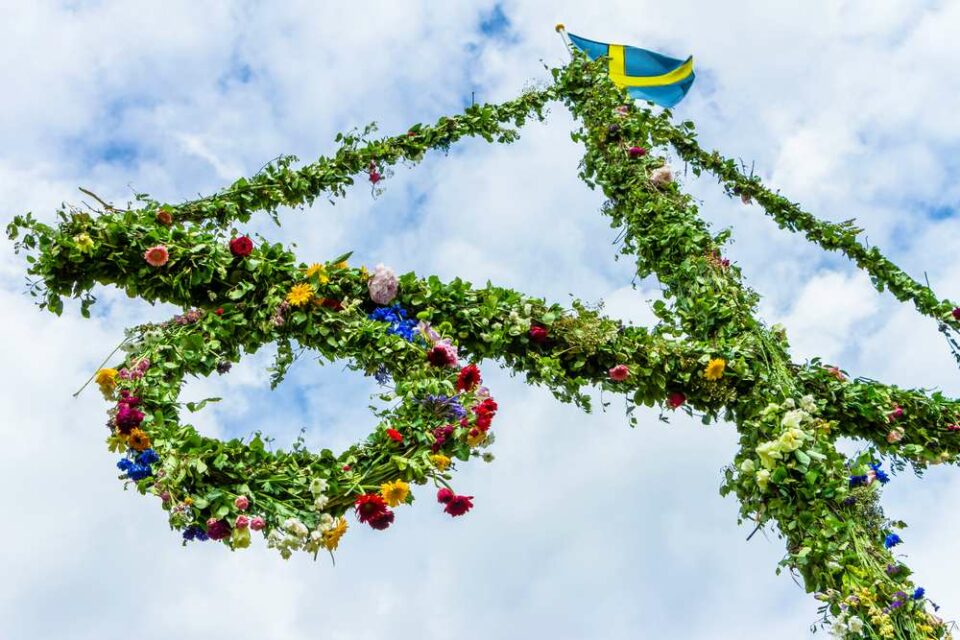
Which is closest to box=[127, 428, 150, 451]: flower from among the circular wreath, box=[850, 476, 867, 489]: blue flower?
the circular wreath

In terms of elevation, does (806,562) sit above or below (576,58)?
below

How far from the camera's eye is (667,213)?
4.31 meters

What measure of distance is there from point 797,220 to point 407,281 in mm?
2959

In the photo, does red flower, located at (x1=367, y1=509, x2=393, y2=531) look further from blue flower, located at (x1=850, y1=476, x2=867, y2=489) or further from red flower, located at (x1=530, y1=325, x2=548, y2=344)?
blue flower, located at (x1=850, y1=476, x2=867, y2=489)

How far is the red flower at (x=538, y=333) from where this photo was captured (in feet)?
10.9

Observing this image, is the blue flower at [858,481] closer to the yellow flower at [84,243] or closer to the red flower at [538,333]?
the red flower at [538,333]

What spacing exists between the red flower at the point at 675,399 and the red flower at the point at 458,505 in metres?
1.19

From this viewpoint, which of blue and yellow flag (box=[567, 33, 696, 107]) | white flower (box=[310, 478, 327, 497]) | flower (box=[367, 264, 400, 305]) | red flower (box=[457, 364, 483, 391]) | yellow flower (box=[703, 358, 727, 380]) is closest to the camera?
white flower (box=[310, 478, 327, 497])

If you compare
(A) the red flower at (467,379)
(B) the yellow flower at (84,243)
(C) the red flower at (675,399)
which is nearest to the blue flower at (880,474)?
(C) the red flower at (675,399)

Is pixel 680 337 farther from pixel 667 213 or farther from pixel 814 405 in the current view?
pixel 667 213

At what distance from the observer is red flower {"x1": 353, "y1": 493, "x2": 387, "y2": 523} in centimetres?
246

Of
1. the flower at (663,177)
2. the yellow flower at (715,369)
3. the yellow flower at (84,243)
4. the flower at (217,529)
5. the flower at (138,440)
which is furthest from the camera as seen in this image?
the flower at (663,177)

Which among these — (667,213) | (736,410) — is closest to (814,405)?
(736,410)

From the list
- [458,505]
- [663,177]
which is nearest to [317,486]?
[458,505]
